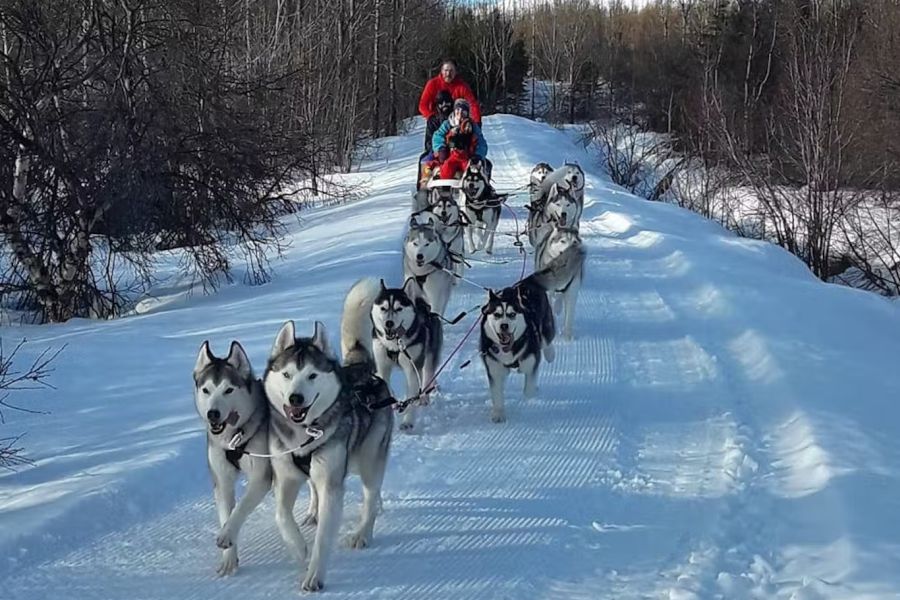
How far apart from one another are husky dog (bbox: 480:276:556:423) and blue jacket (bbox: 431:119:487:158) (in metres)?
5.11

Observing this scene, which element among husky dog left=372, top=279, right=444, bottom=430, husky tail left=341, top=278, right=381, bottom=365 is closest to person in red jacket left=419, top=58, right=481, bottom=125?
husky dog left=372, top=279, right=444, bottom=430

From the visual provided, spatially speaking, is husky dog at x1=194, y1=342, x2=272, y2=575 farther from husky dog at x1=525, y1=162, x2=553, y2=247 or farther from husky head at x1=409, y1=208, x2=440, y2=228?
husky dog at x1=525, y1=162, x2=553, y2=247

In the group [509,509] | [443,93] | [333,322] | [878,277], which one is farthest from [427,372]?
[878,277]

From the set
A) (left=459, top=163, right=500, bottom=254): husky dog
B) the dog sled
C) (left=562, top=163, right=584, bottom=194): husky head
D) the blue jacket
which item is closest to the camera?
(left=459, top=163, right=500, bottom=254): husky dog

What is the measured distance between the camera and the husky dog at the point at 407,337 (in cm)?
467

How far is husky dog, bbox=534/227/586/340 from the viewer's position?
6.11 meters

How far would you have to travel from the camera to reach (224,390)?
9.87 feet

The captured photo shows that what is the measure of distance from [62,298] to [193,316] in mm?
1943

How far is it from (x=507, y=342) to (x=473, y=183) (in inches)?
198

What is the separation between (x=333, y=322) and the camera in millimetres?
6531

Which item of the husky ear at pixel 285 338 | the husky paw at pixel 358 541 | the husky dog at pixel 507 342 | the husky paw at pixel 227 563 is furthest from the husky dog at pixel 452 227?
the husky paw at pixel 227 563

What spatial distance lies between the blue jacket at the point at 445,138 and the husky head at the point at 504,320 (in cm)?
527

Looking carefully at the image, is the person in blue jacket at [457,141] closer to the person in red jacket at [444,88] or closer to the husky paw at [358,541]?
the person in red jacket at [444,88]

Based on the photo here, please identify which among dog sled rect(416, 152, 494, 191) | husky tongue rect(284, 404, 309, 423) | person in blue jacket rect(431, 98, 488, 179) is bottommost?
husky tongue rect(284, 404, 309, 423)
